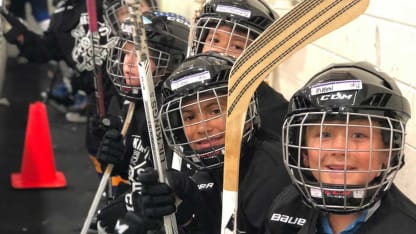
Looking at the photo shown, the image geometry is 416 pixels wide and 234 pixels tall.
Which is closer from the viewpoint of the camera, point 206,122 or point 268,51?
point 268,51

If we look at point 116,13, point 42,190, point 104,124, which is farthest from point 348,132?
point 42,190

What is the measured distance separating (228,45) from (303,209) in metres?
0.69

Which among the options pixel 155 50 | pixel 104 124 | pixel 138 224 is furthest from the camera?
pixel 104 124

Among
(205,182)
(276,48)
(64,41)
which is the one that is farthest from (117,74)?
(64,41)

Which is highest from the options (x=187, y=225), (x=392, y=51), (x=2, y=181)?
(x=392, y=51)

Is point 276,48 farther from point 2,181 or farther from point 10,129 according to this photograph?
point 10,129

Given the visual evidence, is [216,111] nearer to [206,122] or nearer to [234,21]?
[206,122]

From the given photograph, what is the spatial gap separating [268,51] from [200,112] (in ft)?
1.28

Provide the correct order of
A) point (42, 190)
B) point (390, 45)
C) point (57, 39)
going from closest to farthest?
point (390, 45) < point (57, 39) < point (42, 190)

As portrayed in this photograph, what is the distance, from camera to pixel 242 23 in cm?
214

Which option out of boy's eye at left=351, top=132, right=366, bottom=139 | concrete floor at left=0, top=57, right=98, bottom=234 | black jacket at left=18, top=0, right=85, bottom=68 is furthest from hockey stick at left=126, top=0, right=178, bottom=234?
black jacket at left=18, top=0, right=85, bottom=68

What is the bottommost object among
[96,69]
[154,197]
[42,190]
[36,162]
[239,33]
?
[42,190]

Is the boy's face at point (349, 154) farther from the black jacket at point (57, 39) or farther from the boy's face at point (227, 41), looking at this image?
the black jacket at point (57, 39)

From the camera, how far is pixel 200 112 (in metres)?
1.77
